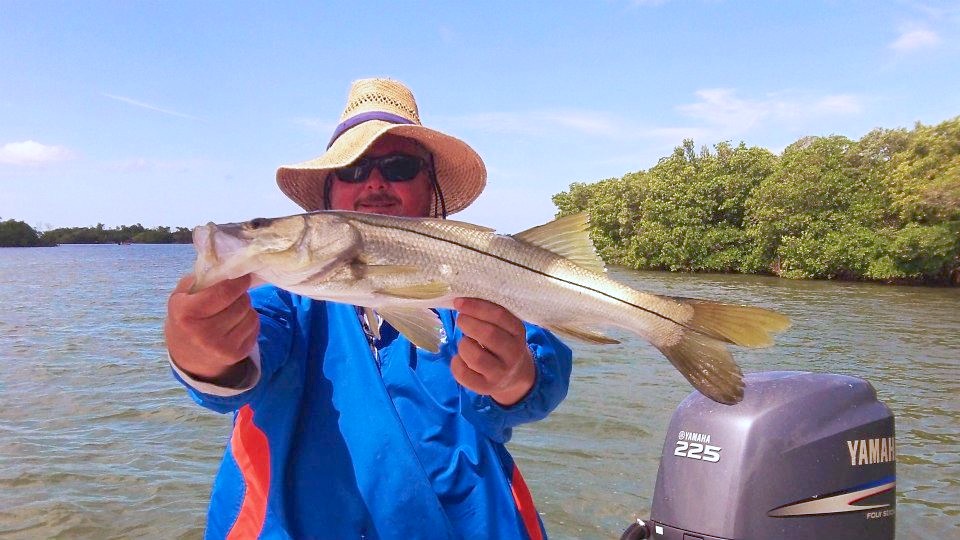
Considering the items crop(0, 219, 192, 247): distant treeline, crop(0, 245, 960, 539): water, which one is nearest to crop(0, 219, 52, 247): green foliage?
crop(0, 219, 192, 247): distant treeline

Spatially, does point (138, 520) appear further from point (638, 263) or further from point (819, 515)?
point (638, 263)

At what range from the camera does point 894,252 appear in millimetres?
30500

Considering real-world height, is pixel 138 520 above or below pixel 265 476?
below

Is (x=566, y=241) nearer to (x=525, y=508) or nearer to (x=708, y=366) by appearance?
(x=708, y=366)

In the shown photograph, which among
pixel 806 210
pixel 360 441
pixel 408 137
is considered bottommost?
pixel 360 441

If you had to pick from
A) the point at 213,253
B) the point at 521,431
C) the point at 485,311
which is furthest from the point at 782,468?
the point at 521,431

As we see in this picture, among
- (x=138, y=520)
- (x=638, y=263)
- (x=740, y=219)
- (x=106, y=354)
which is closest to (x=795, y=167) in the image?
(x=740, y=219)

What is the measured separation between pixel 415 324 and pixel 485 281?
244 mm

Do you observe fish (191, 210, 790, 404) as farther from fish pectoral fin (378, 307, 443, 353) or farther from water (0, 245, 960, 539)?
water (0, 245, 960, 539)

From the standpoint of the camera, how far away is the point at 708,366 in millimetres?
2033

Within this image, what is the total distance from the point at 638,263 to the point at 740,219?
690 cm

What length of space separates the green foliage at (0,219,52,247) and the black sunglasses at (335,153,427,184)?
439ft

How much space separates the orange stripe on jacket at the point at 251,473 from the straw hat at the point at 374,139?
1043 millimetres

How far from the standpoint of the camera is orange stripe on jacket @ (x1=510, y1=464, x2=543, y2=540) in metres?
2.42
